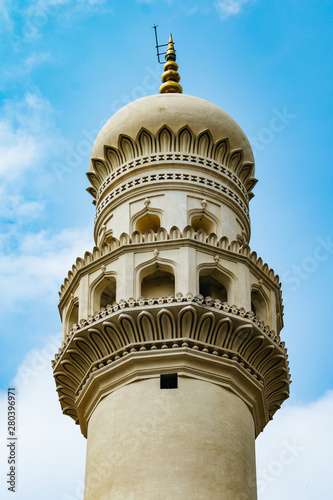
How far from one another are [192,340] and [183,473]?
9.48 ft

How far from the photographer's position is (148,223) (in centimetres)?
2517

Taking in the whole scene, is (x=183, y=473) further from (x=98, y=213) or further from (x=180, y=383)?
(x=98, y=213)

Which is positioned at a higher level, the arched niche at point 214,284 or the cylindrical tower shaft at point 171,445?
the arched niche at point 214,284

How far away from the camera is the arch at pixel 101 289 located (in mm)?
23375

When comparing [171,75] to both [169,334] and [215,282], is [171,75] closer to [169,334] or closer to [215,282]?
[215,282]

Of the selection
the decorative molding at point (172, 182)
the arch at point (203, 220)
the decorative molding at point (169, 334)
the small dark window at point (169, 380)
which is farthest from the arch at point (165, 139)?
the small dark window at point (169, 380)

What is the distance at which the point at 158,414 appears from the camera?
21.1 metres

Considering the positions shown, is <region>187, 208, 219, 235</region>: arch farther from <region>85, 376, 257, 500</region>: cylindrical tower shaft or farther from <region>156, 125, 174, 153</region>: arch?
<region>85, 376, 257, 500</region>: cylindrical tower shaft

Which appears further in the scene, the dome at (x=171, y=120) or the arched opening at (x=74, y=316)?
the dome at (x=171, y=120)

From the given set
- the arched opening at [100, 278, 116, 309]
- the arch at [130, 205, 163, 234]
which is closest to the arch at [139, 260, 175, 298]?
the arched opening at [100, 278, 116, 309]

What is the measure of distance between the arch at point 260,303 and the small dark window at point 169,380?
3.04 metres

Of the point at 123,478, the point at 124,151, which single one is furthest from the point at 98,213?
the point at 123,478

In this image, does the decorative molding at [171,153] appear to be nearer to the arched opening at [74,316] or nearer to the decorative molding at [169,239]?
the decorative molding at [169,239]

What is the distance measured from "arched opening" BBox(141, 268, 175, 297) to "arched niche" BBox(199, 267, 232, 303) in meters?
0.68
